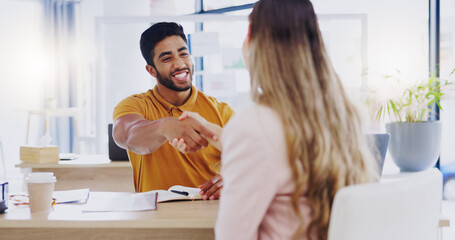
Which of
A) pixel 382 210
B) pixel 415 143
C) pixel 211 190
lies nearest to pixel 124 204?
pixel 211 190

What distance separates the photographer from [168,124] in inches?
73.4

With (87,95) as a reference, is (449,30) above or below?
above

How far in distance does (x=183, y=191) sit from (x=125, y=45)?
2683 millimetres

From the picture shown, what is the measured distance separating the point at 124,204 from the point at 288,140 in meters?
0.76

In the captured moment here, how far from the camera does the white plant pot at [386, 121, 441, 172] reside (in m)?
3.63

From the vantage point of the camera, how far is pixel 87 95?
262 inches

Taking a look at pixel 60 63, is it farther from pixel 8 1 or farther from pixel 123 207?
pixel 123 207

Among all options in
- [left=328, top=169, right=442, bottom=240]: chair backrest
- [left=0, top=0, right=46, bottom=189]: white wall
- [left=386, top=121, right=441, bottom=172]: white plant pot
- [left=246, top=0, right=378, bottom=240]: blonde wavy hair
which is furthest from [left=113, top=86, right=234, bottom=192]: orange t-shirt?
[left=0, top=0, right=46, bottom=189]: white wall

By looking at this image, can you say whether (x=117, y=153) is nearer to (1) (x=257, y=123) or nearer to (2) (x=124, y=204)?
(2) (x=124, y=204)

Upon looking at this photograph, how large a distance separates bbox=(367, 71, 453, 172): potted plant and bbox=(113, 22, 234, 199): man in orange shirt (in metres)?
1.80

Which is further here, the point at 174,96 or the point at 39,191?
the point at 174,96

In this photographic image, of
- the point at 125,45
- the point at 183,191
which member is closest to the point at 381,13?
the point at 125,45

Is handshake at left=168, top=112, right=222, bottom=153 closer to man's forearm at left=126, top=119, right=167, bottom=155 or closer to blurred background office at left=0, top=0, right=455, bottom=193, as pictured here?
man's forearm at left=126, top=119, right=167, bottom=155

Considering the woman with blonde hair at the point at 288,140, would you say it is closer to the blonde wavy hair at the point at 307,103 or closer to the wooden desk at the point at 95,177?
the blonde wavy hair at the point at 307,103
